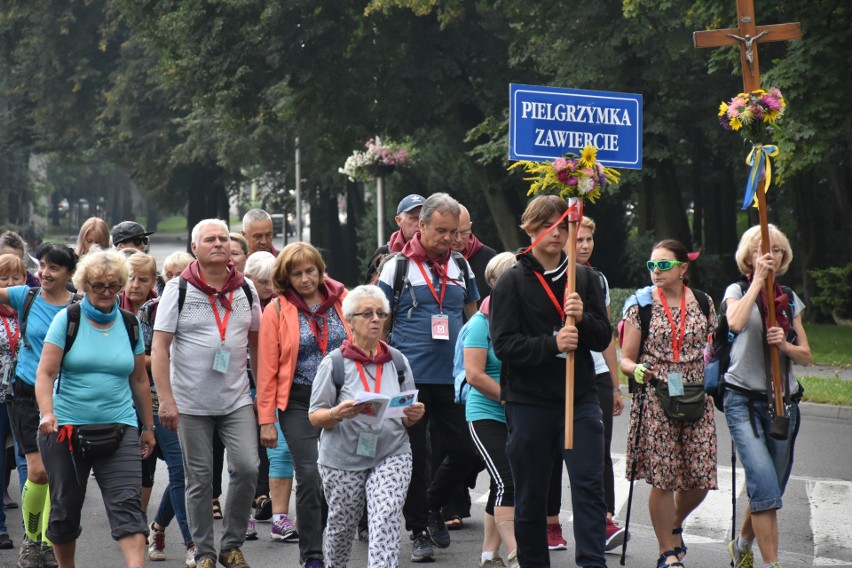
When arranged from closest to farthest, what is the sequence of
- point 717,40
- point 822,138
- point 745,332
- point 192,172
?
point 745,332, point 717,40, point 822,138, point 192,172

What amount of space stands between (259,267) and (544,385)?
2777 mm

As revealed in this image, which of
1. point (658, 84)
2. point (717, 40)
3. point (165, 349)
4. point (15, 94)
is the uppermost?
point (15, 94)

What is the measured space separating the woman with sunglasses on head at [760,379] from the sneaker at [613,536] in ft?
3.40

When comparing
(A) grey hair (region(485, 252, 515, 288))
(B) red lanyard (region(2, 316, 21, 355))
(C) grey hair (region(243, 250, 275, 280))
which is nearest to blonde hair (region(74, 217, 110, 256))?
(B) red lanyard (region(2, 316, 21, 355))

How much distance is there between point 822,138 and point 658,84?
6188 mm

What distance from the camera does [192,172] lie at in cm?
4562

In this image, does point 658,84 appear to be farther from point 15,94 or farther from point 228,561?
point 15,94

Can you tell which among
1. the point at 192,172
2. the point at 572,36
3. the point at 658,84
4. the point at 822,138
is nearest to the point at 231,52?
the point at 572,36

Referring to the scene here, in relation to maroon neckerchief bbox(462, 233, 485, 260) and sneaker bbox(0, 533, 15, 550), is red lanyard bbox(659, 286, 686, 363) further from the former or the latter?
sneaker bbox(0, 533, 15, 550)

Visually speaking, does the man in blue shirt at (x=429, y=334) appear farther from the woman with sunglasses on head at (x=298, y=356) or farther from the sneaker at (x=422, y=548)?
the woman with sunglasses on head at (x=298, y=356)

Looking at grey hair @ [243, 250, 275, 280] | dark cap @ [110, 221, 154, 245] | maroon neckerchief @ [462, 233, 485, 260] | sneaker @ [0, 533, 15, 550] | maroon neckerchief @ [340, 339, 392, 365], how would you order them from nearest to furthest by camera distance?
maroon neckerchief @ [340, 339, 392, 365] < sneaker @ [0, 533, 15, 550] < grey hair @ [243, 250, 275, 280] < maroon neckerchief @ [462, 233, 485, 260] < dark cap @ [110, 221, 154, 245]

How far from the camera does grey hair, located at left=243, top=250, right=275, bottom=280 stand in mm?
8305

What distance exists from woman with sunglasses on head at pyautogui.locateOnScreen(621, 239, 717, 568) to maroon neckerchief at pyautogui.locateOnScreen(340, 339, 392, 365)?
4.71 feet

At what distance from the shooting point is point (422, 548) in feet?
A: 25.1
